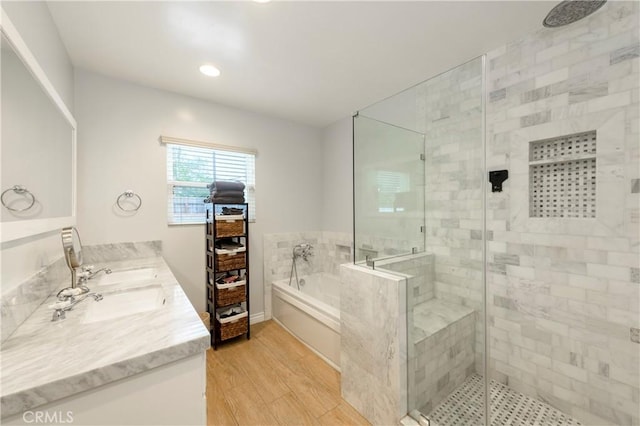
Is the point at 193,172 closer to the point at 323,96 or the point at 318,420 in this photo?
the point at 323,96

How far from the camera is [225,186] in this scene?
248 cm

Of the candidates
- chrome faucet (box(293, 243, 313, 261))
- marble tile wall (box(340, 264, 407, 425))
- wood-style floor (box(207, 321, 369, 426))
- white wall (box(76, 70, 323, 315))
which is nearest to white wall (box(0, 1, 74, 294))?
white wall (box(76, 70, 323, 315))

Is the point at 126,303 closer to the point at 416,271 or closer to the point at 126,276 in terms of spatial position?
the point at 126,276

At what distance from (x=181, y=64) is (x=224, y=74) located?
1.08 feet

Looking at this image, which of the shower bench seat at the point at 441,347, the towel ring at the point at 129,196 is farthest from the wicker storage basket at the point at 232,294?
the shower bench seat at the point at 441,347

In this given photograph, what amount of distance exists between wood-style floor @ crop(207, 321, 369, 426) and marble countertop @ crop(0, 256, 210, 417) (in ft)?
3.51

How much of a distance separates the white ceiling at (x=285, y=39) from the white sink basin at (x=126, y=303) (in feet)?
5.55

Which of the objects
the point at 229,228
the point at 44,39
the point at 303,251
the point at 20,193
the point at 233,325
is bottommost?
the point at 233,325

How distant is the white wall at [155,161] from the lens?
213 centimetres

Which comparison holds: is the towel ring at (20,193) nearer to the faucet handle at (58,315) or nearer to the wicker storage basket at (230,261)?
the faucet handle at (58,315)

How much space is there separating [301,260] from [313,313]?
1052mm

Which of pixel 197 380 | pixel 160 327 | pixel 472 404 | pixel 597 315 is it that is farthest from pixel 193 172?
pixel 597 315

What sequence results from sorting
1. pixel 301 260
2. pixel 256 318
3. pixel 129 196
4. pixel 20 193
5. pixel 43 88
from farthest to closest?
1. pixel 301 260
2. pixel 256 318
3. pixel 129 196
4. pixel 43 88
5. pixel 20 193

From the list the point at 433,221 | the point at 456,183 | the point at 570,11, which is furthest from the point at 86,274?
the point at 570,11
